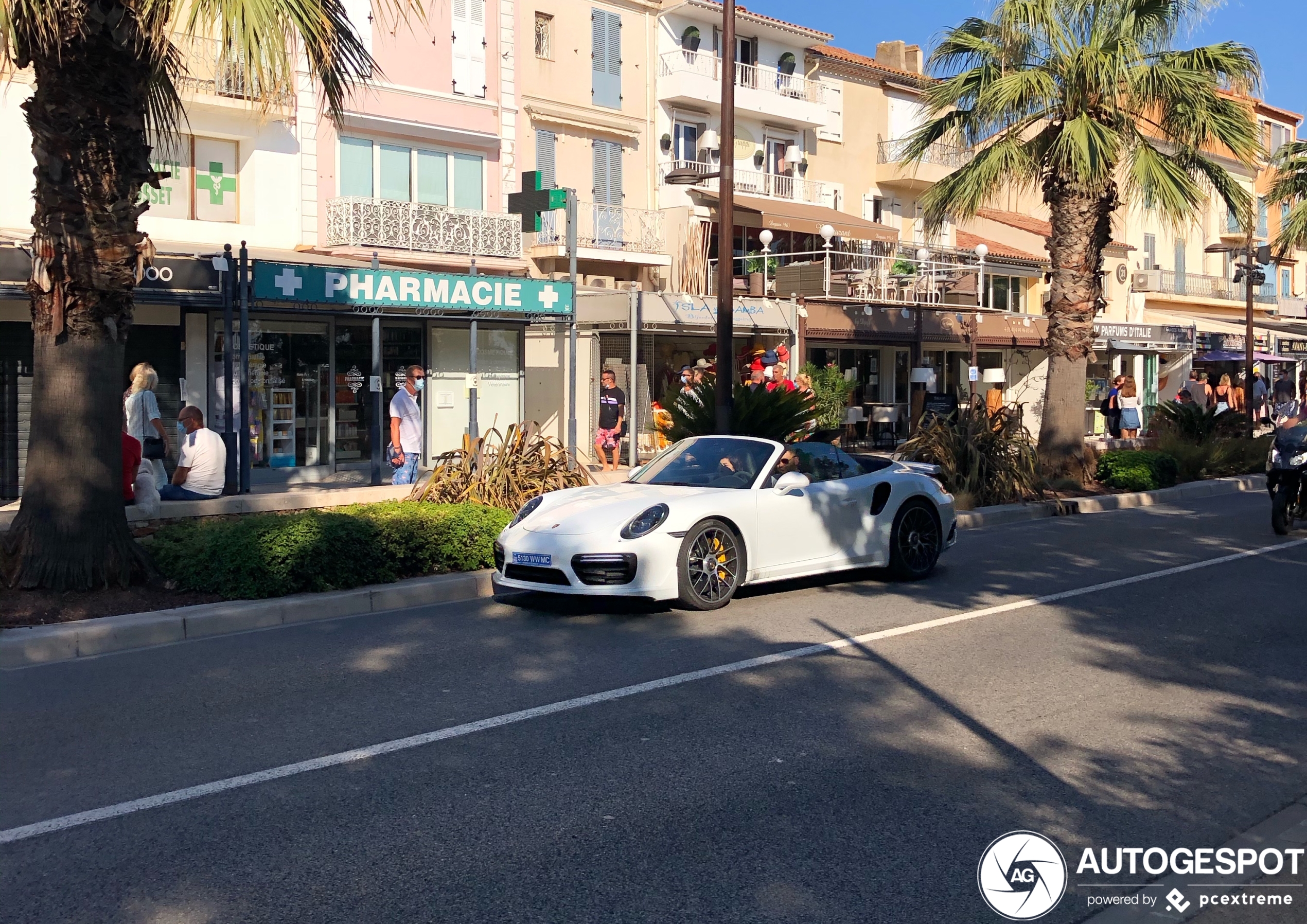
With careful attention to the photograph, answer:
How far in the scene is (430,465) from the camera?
22.0m

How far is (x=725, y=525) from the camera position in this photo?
30.9 feet

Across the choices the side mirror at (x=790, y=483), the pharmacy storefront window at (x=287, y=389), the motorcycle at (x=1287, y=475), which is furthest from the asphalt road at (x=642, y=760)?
the pharmacy storefront window at (x=287, y=389)

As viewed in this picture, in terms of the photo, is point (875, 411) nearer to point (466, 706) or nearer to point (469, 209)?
point (469, 209)

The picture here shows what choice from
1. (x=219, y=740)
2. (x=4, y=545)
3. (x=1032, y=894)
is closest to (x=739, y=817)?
(x=1032, y=894)

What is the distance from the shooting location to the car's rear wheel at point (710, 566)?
912cm

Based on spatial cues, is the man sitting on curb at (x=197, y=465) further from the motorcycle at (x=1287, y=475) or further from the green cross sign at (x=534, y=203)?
the motorcycle at (x=1287, y=475)

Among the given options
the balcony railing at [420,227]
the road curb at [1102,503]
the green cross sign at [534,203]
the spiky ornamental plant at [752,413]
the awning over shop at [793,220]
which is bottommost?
the road curb at [1102,503]

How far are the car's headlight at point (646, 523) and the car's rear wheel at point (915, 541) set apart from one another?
8.54 feet

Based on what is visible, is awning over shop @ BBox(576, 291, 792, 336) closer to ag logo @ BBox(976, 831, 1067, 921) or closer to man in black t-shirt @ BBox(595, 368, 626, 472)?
man in black t-shirt @ BBox(595, 368, 626, 472)

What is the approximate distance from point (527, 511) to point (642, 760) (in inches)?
172

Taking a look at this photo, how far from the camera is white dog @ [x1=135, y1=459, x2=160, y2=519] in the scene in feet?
38.3

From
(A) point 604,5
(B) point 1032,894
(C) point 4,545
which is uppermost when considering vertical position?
(A) point 604,5

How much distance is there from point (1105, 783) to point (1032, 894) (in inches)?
52.1

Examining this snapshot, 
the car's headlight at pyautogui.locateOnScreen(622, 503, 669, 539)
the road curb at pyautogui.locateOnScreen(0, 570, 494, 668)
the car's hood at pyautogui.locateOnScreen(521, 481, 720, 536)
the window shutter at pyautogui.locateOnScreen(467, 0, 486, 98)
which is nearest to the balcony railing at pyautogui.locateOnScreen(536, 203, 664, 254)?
the window shutter at pyautogui.locateOnScreen(467, 0, 486, 98)
